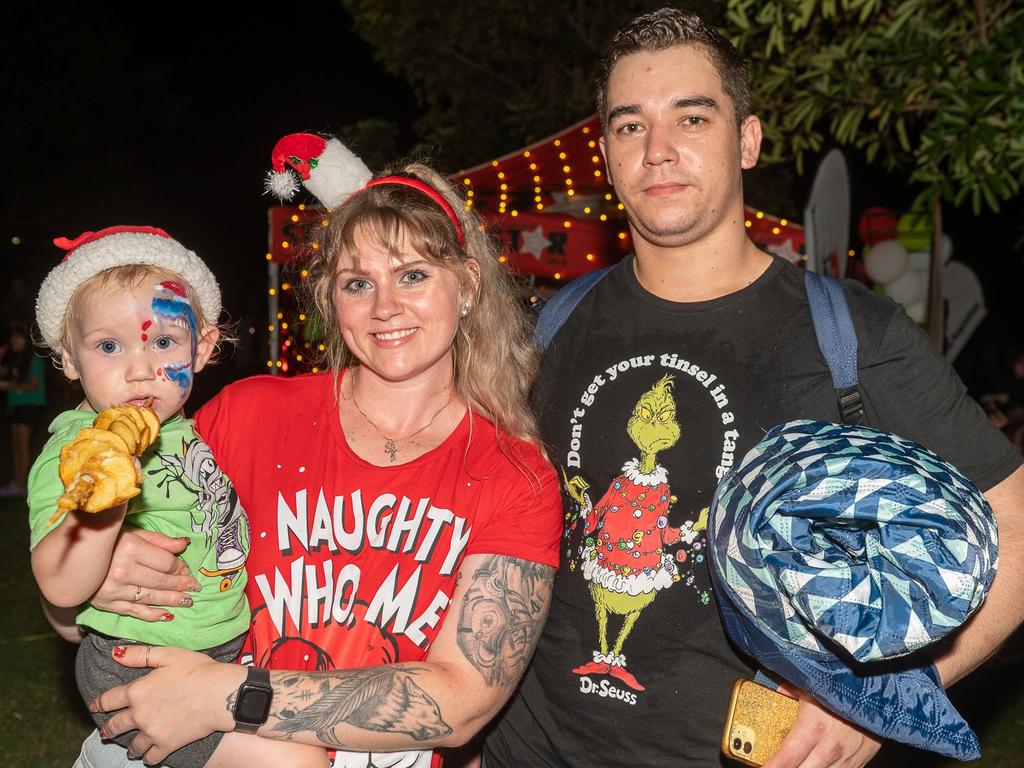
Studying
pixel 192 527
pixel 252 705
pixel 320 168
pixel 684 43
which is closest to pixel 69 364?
pixel 192 527

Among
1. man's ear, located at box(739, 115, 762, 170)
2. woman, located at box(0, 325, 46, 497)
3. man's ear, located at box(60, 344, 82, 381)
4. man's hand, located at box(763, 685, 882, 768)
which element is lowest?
woman, located at box(0, 325, 46, 497)

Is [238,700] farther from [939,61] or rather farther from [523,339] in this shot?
[939,61]

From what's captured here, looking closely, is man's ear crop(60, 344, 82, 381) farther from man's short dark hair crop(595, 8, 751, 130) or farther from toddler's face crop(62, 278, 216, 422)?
man's short dark hair crop(595, 8, 751, 130)

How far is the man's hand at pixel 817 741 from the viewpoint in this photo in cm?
217

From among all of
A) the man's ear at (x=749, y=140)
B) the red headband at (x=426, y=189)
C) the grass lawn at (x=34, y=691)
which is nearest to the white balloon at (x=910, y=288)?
the grass lawn at (x=34, y=691)

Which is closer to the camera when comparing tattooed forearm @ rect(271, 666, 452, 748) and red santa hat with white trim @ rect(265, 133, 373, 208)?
tattooed forearm @ rect(271, 666, 452, 748)

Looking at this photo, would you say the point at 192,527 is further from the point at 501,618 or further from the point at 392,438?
the point at 501,618

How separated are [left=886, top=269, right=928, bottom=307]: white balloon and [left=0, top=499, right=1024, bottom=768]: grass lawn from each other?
4.96 meters

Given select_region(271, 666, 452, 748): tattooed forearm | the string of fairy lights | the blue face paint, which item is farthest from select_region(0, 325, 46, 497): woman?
select_region(271, 666, 452, 748): tattooed forearm

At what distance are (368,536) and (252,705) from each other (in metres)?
0.48

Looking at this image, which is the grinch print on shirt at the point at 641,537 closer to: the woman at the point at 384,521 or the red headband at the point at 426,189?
the woman at the point at 384,521

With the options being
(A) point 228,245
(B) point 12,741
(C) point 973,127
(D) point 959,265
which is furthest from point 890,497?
(A) point 228,245

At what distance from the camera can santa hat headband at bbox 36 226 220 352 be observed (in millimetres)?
2516

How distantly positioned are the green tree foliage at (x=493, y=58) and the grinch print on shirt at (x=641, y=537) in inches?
467
